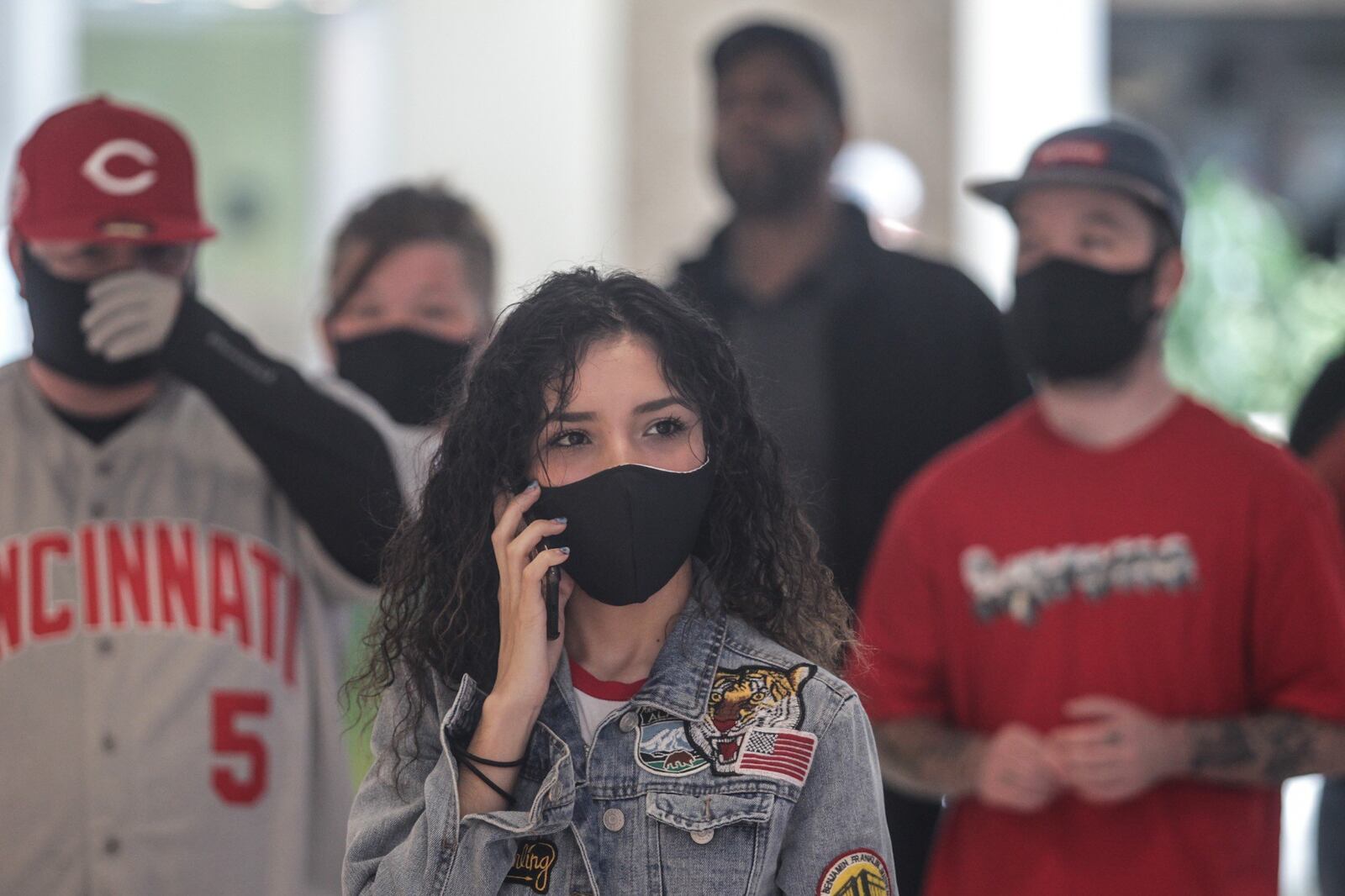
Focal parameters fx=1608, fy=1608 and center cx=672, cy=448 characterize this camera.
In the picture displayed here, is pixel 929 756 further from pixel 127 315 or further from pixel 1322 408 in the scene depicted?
pixel 127 315

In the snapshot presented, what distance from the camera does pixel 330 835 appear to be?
Answer: 7.70 ft

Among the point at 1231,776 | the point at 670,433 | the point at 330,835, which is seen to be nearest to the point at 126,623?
the point at 330,835

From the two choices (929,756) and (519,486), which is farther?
(929,756)

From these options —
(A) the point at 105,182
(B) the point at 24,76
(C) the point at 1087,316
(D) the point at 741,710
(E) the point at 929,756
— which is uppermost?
(B) the point at 24,76

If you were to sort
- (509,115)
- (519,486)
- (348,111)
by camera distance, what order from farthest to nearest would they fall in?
→ (348,111) → (509,115) → (519,486)

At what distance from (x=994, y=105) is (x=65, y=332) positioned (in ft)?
15.6

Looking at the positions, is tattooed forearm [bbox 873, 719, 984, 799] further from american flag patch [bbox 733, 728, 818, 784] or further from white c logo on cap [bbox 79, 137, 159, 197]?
white c logo on cap [bbox 79, 137, 159, 197]

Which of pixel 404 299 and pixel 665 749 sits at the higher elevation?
pixel 404 299

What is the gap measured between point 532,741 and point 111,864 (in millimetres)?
820

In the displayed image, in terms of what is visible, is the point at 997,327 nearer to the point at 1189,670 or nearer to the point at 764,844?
the point at 1189,670

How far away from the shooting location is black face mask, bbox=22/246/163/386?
87.9 inches

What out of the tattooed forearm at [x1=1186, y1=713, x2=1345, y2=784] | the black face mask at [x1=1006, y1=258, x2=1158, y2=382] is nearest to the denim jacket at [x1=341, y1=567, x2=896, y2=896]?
the tattooed forearm at [x1=1186, y1=713, x2=1345, y2=784]

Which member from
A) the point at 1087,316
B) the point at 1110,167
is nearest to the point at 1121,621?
the point at 1087,316

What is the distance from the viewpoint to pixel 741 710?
170 cm
